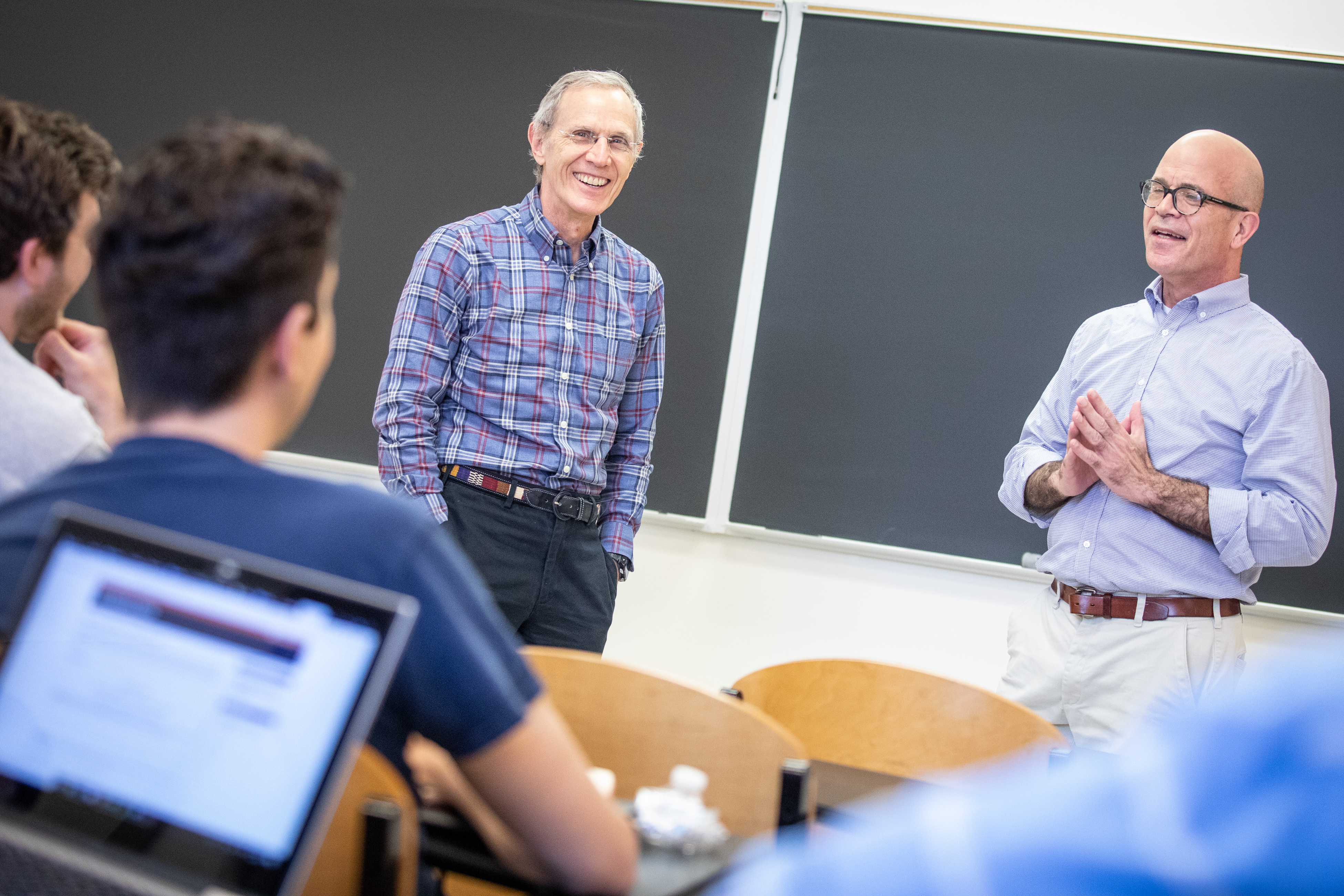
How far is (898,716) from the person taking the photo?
1859 millimetres

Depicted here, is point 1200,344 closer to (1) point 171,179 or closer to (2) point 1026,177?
(2) point 1026,177

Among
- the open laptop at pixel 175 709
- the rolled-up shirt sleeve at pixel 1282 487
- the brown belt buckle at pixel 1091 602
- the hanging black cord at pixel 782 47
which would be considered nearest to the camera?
the open laptop at pixel 175 709

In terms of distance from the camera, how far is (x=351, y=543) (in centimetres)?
92

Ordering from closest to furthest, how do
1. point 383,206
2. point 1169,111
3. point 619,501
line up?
point 619,501, point 1169,111, point 383,206

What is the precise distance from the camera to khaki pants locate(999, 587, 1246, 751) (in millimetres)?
2279

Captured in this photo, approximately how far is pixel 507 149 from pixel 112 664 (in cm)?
288

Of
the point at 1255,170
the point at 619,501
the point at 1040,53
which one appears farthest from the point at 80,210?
the point at 1040,53

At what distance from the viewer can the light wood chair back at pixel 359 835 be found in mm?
972

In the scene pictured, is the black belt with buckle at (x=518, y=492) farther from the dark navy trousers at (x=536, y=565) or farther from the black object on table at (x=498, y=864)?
the black object on table at (x=498, y=864)

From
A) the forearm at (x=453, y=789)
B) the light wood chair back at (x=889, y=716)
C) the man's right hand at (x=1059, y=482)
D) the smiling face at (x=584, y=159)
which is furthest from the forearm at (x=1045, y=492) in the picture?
the forearm at (x=453, y=789)

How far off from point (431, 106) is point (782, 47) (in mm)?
1163

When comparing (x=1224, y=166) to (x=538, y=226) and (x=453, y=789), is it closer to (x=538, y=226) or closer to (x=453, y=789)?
(x=538, y=226)

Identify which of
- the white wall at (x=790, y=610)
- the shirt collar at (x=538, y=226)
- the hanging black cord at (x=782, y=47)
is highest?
the hanging black cord at (x=782, y=47)

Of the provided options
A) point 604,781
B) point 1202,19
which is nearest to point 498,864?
point 604,781
